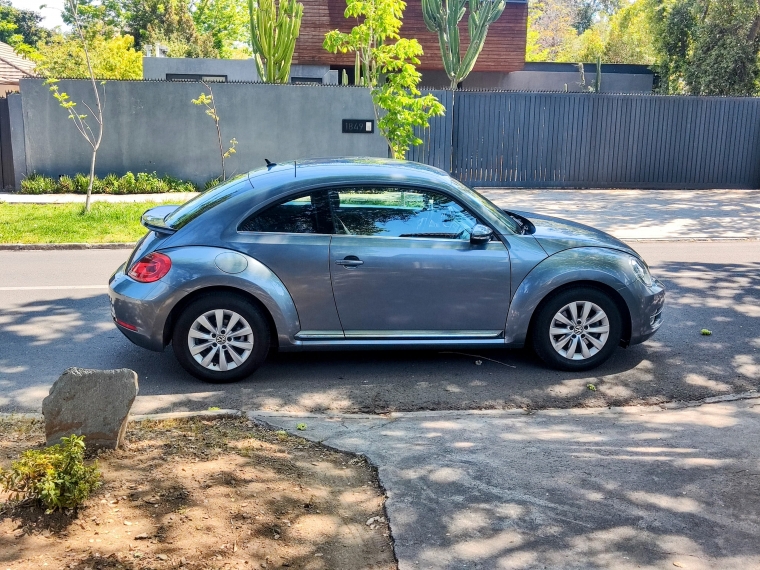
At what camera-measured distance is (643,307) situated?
694cm

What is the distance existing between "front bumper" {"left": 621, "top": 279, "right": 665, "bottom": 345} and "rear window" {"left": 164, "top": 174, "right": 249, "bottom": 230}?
3283mm

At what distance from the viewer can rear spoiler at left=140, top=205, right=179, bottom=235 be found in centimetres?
678

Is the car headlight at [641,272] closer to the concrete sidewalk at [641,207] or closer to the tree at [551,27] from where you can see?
the concrete sidewalk at [641,207]

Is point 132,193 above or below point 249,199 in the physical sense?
below

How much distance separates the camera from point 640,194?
20031mm

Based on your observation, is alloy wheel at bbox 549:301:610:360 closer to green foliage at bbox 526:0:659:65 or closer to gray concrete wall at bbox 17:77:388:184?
gray concrete wall at bbox 17:77:388:184

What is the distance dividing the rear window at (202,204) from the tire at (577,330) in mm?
2691

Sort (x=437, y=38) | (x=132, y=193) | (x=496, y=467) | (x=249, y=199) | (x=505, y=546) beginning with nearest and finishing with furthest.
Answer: (x=505, y=546)
(x=496, y=467)
(x=249, y=199)
(x=132, y=193)
(x=437, y=38)

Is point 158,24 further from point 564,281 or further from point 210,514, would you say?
point 210,514

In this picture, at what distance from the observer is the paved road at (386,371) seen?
6.31m

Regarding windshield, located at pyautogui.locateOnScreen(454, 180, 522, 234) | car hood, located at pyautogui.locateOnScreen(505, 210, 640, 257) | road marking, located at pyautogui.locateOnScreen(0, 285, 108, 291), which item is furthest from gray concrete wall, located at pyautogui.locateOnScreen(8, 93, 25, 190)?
car hood, located at pyautogui.locateOnScreen(505, 210, 640, 257)

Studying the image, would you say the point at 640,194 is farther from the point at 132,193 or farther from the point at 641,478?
the point at 641,478

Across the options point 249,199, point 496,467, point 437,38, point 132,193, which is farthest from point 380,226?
point 437,38

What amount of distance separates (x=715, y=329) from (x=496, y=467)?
4497 millimetres
